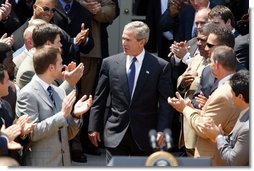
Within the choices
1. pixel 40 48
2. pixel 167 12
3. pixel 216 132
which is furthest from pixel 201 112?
pixel 167 12

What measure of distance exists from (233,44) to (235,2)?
2.62m

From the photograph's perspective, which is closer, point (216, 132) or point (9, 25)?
point (216, 132)

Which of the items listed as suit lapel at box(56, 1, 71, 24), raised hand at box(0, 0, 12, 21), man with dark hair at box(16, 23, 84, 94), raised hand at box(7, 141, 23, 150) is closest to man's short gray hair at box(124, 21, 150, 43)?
man with dark hair at box(16, 23, 84, 94)

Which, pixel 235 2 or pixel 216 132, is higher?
pixel 235 2

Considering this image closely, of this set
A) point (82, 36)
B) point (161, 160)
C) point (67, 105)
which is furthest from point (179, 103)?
point (82, 36)

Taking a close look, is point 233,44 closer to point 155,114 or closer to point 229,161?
point 155,114

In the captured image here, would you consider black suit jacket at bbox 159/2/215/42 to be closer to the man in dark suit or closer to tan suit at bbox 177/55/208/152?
tan suit at bbox 177/55/208/152

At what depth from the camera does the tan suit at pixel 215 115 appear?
8.23 m

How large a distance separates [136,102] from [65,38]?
5.66 feet

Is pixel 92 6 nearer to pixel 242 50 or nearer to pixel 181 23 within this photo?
pixel 181 23

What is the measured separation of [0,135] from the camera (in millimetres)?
7766

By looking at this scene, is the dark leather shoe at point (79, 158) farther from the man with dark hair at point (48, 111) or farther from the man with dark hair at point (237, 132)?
the man with dark hair at point (237, 132)

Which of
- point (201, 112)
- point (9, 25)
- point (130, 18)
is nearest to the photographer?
point (201, 112)

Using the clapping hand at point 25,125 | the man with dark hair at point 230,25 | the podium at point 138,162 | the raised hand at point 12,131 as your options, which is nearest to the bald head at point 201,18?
the man with dark hair at point 230,25
